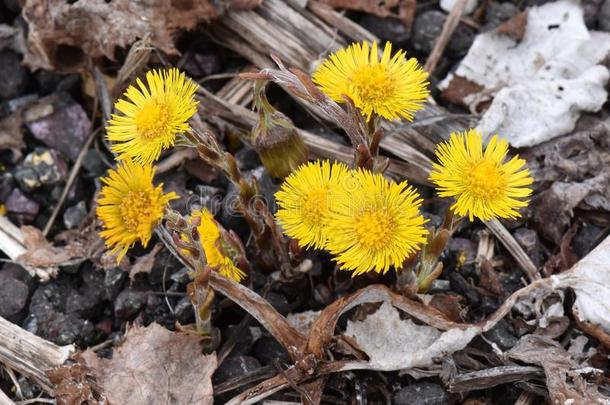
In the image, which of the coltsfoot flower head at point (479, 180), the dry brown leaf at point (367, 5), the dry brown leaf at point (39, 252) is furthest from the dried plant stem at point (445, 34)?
the dry brown leaf at point (39, 252)

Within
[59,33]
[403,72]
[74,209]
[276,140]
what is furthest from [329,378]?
[59,33]

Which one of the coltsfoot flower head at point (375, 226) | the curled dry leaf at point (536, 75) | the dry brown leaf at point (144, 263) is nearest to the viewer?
the coltsfoot flower head at point (375, 226)

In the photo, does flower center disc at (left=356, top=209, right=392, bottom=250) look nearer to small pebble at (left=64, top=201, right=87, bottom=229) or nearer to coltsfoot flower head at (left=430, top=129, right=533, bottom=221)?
coltsfoot flower head at (left=430, top=129, right=533, bottom=221)

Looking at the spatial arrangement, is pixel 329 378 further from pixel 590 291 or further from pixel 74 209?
pixel 74 209

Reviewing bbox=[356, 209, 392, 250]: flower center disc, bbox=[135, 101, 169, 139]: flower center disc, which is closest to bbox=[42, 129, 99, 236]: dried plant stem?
bbox=[135, 101, 169, 139]: flower center disc

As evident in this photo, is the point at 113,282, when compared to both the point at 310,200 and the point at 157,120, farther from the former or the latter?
the point at 310,200

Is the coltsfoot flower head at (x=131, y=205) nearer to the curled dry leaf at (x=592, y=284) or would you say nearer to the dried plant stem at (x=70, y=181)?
the dried plant stem at (x=70, y=181)

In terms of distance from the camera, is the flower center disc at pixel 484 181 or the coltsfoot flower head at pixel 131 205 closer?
the flower center disc at pixel 484 181

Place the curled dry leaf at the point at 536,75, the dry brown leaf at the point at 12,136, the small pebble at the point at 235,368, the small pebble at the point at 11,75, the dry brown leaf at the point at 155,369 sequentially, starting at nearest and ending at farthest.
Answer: the dry brown leaf at the point at 155,369, the small pebble at the point at 235,368, the curled dry leaf at the point at 536,75, the dry brown leaf at the point at 12,136, the small pebble at the point at 11,75
